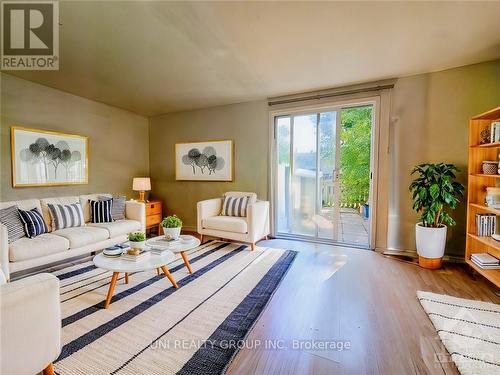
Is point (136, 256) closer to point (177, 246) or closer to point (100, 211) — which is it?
point (177, 246)

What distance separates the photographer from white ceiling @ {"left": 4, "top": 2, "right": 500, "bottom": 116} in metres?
1.82

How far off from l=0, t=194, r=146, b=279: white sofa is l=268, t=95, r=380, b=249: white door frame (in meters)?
2.13

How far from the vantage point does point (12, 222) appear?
8.14 feet

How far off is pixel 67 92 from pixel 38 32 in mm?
1710

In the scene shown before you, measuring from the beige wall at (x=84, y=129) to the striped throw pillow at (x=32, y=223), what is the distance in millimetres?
664

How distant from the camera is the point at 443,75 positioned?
2916 millimetres

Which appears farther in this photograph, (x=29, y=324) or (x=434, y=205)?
(x=434, y=205)

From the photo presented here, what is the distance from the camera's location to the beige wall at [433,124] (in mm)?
2781

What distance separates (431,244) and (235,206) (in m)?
2.61

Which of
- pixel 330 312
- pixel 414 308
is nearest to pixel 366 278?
pixel 414 308

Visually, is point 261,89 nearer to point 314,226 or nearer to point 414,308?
point 314,226

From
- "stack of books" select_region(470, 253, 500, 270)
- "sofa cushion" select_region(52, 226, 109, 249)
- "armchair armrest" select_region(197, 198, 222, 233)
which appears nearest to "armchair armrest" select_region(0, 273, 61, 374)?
"sofa cushion" select_region(52, 226, 109, 249)

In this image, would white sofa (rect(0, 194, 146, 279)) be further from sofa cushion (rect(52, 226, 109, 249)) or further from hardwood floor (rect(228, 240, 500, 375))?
hardwood floor (rect(228, 240, 500, 375))

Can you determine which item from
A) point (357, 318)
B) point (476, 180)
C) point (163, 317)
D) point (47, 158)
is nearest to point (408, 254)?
point (476, 180)
